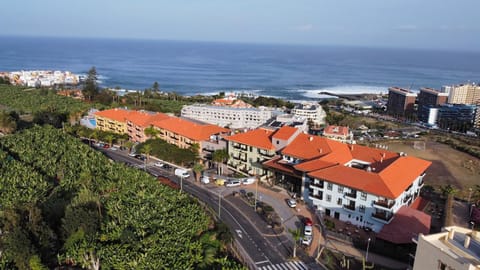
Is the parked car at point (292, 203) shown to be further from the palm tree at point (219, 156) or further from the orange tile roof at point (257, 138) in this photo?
the palm tree at point (219, 156)

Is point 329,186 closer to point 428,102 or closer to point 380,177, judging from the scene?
point 380,177

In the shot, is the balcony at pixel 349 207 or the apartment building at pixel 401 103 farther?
the apartment building at pixel 401 103

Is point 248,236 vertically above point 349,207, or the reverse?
point 349,207

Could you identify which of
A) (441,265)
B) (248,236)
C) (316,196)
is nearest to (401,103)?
(316,196)

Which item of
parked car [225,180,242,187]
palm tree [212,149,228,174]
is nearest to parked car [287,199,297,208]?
parked car [225,180,242,187]

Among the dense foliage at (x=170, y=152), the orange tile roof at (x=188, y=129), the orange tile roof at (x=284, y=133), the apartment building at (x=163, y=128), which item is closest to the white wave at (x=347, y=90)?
the apartment building at (x=163, y=128)

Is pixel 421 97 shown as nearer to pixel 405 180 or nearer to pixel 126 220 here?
pixel 405 180

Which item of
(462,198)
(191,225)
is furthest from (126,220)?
(462,198)
